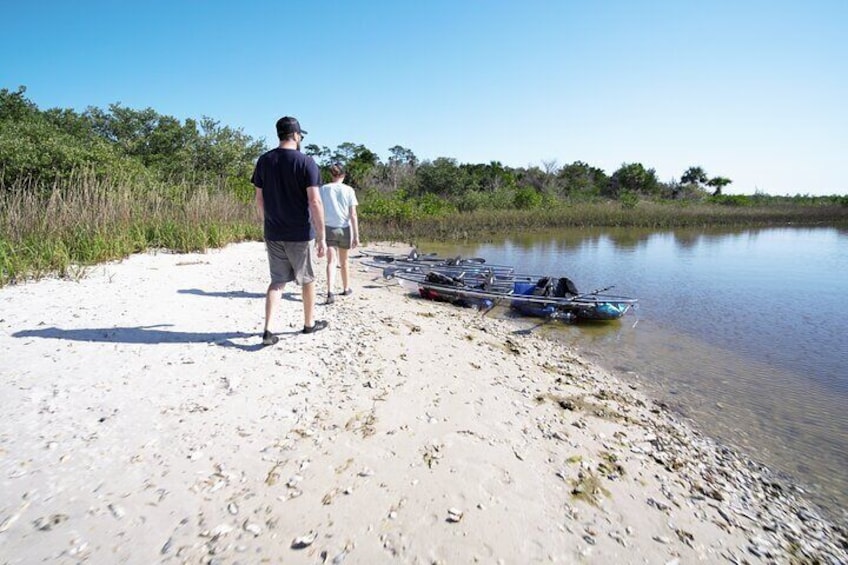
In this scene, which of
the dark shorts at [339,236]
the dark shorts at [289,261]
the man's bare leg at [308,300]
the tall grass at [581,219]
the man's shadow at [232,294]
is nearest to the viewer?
the dark shorts at [289,261]

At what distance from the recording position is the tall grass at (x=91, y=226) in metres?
5.57

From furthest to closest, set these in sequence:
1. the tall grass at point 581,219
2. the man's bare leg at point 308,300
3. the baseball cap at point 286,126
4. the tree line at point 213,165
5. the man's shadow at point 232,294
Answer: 1. the tall grass at point 581,219
2. the tree line at point 213,165
3. the man's shadow at point 232,294
4. the man's bare leg at point 308,300
5. the baseball cap at point 286,126

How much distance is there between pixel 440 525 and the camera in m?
1.95

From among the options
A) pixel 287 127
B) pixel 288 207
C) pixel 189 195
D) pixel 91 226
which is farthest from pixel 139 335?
pixel 189 195

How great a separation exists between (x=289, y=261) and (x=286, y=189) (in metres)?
0.67

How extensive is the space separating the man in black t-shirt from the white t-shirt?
1.75 m

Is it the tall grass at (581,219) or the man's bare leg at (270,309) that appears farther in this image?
the tall grass at (581,219)

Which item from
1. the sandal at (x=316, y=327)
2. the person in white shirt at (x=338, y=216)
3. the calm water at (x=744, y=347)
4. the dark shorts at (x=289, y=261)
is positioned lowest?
the calm water at (x=744, y=347)

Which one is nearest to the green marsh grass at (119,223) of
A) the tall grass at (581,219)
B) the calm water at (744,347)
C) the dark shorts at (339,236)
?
the tall grass at (581,219)

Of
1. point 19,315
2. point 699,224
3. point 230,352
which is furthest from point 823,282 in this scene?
point 699,224

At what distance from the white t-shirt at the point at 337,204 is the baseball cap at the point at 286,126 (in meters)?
1.91

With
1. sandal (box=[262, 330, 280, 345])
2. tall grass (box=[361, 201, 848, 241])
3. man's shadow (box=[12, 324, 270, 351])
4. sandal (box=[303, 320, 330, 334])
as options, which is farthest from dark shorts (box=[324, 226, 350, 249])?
tall grass (box=[361, 201, 848, 241])

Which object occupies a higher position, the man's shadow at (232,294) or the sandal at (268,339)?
the man's shadow at (232,294)

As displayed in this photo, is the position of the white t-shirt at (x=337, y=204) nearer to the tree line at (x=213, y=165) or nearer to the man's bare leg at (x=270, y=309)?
the man's bare leg at (x=270, y=309)
